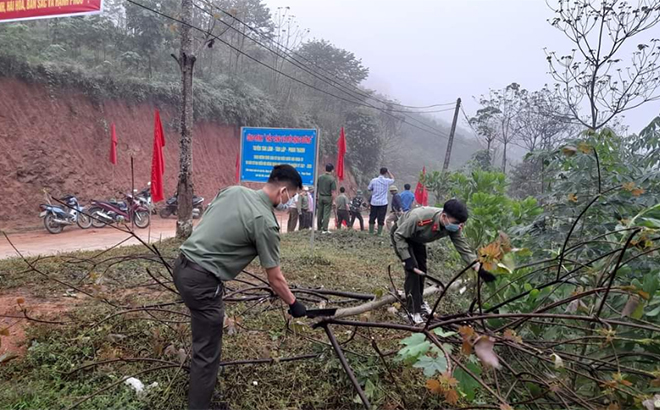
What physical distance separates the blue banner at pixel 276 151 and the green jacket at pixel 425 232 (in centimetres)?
350

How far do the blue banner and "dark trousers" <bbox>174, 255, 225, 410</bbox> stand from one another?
15.4 ft

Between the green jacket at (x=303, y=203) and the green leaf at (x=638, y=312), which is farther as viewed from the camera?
the green jacket at (x=303, y=203)

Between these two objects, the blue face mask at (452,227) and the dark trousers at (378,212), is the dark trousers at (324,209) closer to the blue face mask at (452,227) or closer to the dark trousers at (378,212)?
the dark trousers at (378,212)

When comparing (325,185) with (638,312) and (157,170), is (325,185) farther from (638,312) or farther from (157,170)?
(638,312)

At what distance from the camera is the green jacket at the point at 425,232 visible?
3648mm

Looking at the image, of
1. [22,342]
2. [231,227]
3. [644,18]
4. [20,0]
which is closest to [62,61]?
[20,0]

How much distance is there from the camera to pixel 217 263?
2375mm

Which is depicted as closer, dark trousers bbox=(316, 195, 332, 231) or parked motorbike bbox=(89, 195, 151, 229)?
dark trousers bbox=(316, 195, 332, 231)

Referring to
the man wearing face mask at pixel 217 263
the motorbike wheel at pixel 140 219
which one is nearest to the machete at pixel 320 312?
the man wearing face mask at pixel 217 263

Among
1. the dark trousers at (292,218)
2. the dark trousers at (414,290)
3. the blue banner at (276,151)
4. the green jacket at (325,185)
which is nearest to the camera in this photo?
the dark trousers at (414,290)

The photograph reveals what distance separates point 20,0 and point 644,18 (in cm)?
954

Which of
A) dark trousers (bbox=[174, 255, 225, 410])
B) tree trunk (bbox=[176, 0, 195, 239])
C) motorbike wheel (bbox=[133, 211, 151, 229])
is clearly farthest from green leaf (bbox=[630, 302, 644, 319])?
motorbike wheel (bbox=[133, 211, 151, 229])

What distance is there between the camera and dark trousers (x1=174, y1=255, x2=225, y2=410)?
2.36 m

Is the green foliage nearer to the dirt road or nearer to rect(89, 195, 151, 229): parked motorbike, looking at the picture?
the dirt road
